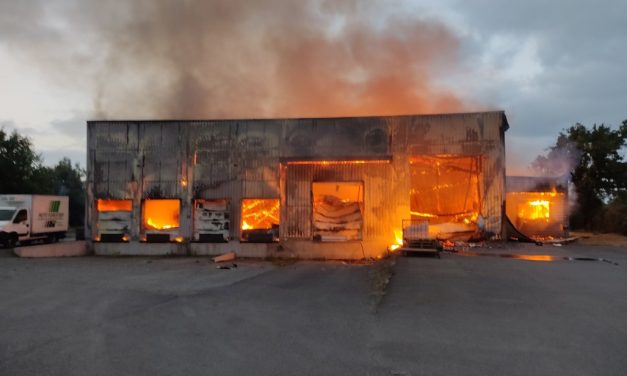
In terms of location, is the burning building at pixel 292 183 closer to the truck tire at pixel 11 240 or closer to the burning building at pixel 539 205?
the truck tire at pixel 11 240

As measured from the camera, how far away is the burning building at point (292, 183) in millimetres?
22297

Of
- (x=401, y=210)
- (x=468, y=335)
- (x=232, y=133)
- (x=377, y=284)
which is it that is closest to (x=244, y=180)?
(x=232, y=133)

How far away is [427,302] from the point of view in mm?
9227

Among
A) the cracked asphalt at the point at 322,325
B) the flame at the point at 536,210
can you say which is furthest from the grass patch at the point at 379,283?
the flame at the point at 536,210

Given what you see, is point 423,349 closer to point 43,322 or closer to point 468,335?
point 468,335

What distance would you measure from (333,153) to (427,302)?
14678 mm

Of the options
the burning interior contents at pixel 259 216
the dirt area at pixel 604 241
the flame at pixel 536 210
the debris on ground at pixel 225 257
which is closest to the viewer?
the debris on ground at pixel 225 257

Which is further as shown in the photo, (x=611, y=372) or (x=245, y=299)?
(x=245, y=299)

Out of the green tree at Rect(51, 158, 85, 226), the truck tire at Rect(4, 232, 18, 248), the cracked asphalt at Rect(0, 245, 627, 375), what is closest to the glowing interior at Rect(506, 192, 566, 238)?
the cracked asphalt at Rect(0, 245, 627, 375)

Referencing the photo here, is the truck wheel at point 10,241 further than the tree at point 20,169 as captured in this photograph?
No

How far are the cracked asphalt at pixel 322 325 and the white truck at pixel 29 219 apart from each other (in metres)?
14.4

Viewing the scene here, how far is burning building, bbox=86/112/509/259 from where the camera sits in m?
22.3

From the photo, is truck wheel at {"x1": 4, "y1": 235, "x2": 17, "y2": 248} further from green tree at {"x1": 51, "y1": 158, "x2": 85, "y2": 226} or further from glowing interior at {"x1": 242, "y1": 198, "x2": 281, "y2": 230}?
green tree at {"x1": 51, "y1": 158, "x2": 85, "y2": 226}

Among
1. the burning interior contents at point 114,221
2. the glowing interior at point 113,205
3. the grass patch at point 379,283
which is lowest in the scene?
the grass patch at point 379,283
